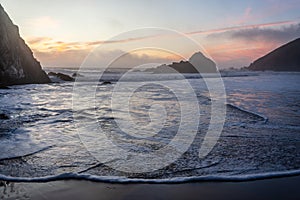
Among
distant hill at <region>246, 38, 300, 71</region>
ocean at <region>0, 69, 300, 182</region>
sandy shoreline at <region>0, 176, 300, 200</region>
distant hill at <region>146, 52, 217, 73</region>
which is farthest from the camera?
distant hill at <region>246, 38, 300, 71</region>

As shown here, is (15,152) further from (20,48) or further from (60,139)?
(20,48)

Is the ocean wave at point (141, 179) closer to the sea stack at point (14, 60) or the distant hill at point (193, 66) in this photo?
the sea stack at point (14, 60)

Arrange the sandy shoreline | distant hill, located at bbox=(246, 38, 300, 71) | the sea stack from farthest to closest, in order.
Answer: distant hill, located at bbox=(246, 38, 300, 71), the sea stack, the sandy shoreline

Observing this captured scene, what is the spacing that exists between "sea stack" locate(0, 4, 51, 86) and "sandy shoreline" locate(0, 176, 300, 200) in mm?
19659

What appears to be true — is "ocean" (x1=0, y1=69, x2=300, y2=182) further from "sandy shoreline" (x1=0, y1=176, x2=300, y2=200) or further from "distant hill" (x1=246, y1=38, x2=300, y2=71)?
"distant hill" (x1=246, y1=38, x2=300, y2=71)

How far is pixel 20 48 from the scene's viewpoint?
23.7 meters

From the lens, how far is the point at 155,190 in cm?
318

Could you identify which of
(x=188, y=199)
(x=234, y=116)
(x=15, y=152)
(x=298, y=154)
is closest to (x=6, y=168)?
(x=15, y=152)

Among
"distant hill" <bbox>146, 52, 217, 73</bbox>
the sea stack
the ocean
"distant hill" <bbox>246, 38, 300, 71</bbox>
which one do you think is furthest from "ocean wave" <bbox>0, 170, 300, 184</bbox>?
"distant hill" <bbox>246, 38, 300, 71</bbox>

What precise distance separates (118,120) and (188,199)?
200 inches

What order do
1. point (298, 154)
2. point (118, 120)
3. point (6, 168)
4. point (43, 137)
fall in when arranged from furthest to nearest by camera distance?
point (118, 120)
point (43, 137)
point (298, 154)
point (6, 168)

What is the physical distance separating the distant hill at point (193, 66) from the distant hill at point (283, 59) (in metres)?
27.4

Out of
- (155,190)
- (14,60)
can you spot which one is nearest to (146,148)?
(155,190)

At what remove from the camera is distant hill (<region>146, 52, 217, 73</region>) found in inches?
3157
